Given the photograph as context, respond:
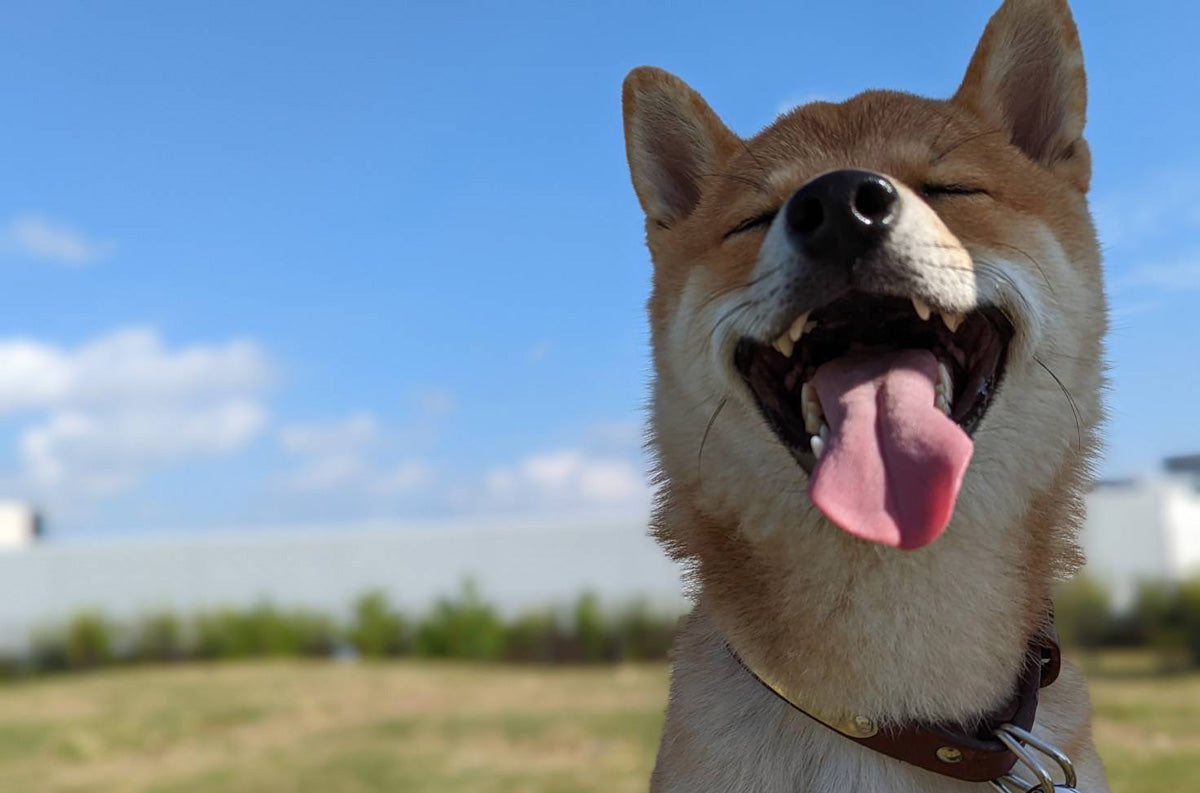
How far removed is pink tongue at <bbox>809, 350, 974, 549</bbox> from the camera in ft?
8.96

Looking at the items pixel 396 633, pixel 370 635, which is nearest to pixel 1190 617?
pixel 396 633

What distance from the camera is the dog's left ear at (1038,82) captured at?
3.57 metres

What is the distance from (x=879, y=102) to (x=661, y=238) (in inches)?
36.4

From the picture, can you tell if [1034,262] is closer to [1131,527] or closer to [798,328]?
[798,328]

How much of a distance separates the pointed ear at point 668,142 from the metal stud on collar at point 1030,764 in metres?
2.19

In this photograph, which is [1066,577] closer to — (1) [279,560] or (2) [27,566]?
(1) [279,560]

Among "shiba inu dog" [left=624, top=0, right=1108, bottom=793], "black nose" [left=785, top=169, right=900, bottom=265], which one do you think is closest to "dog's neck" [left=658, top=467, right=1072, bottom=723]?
"shiba inu dog" [left=624, top=0, right=1108, bottom=793]

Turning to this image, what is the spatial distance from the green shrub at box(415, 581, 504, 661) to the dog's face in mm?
18111

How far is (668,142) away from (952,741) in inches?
94.7

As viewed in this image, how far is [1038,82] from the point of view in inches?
146

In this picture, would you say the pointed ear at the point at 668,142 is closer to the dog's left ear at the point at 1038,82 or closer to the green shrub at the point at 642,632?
the dog's left ear at the point at 1038,82

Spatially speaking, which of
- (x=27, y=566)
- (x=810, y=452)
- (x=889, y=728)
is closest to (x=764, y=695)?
(x=889, y=728)

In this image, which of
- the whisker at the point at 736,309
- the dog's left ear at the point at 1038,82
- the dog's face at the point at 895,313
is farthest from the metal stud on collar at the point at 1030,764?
the dog's left ear at the point at 1038,82

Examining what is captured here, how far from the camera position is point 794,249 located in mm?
2879
